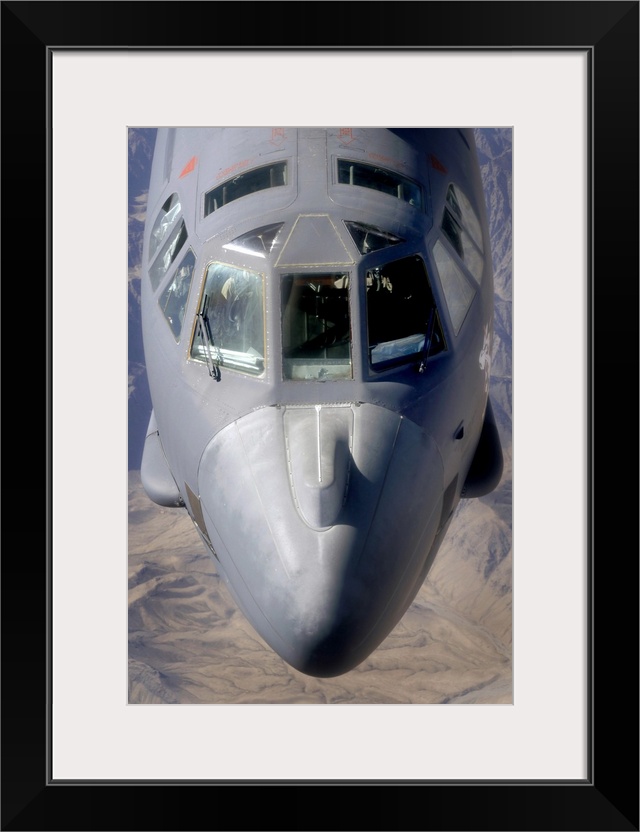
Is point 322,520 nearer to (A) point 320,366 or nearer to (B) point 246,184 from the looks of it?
(A) point 320,366

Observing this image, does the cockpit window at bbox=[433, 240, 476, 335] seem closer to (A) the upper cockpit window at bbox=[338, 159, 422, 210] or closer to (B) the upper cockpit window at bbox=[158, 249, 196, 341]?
(A) the upper cockpit window at bbox=[338, 159, 422, 210]

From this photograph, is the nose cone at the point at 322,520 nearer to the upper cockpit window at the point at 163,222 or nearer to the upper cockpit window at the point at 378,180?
the upper cockpit window at the point at 378,180

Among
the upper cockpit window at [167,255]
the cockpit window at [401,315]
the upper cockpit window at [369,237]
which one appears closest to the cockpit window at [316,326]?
the cockpit window at [401,315]

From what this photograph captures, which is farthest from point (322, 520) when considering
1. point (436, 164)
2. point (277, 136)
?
point (436, 164)

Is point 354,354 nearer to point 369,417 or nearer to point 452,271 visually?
point 369,417

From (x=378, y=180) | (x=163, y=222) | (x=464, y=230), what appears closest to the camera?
(x=378, y=180)

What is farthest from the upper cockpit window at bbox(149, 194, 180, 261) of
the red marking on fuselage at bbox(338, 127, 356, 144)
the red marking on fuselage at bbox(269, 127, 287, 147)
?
the red marking on fuselage at bbox(338, 127, 356, 144)
